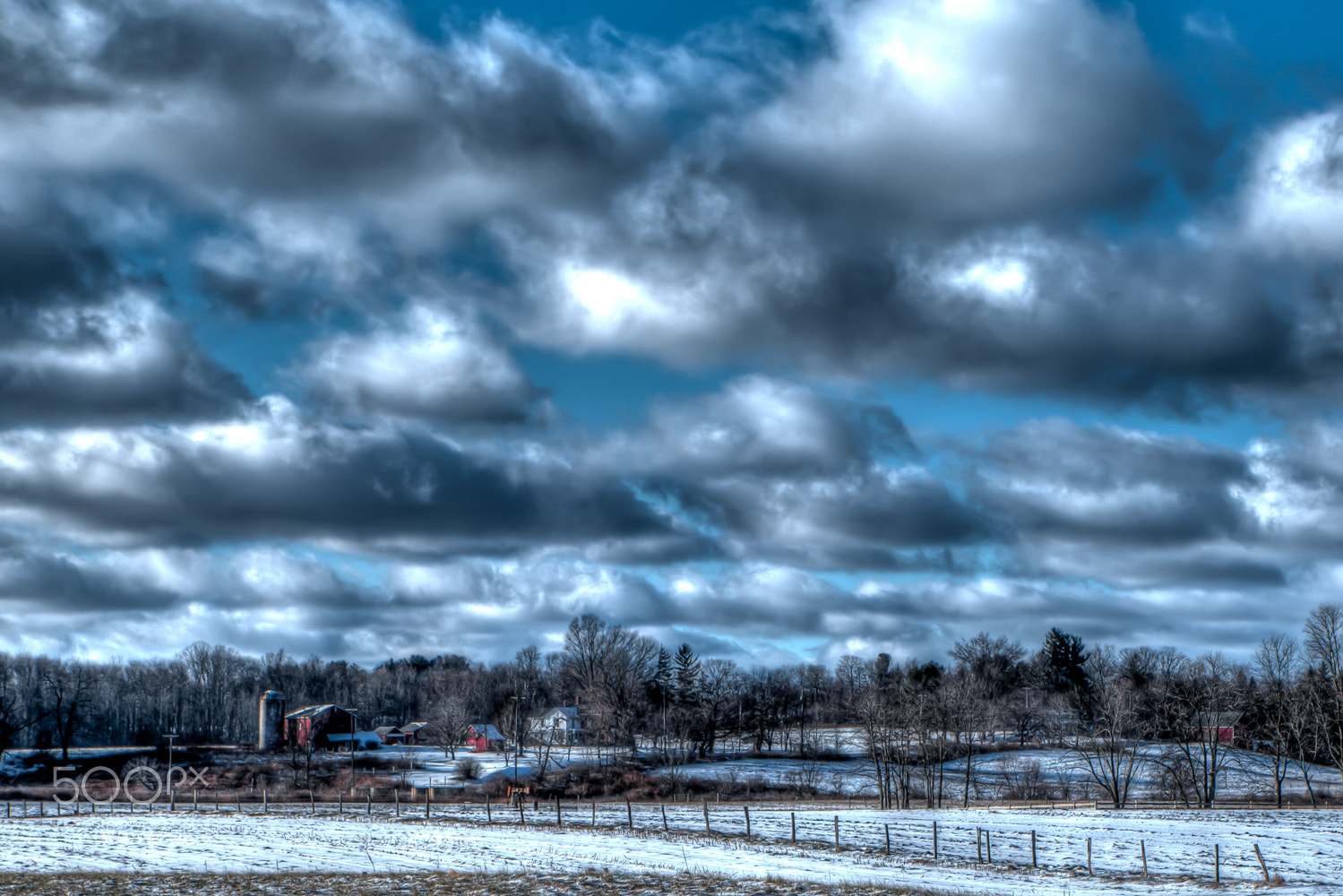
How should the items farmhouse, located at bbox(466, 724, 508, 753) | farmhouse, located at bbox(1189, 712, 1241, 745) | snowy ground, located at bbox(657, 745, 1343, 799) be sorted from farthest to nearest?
farmhouse, located at bbox(466, 724, 508, 753) < snowy ground, located at bbox(657, 745, 1343, 799) < farmhouse, located at bbox(1189, 712, 1241, 745)

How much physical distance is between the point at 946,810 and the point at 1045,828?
1473 cm

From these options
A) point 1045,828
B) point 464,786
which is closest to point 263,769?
point 464,786

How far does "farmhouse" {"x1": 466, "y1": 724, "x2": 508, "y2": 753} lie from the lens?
15400 cm

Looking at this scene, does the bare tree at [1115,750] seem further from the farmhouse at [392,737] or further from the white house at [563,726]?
the farmhouse at [392,737]

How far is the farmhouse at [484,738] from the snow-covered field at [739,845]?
78.1 m

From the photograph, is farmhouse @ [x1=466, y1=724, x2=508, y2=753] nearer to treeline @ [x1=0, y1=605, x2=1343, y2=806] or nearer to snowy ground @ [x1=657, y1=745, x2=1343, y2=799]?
treeline @ [x1=0, y1=605, x2=1343, y2=806]

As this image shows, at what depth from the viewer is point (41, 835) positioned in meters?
58.0

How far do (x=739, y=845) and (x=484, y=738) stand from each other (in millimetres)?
109786

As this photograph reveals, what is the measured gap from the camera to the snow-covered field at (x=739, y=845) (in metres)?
42.9

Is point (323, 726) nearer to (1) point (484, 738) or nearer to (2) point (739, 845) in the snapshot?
(1) point (484, 738)

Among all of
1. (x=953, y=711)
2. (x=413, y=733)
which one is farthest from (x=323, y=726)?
(x=953, y=711)

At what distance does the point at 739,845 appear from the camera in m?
53.1

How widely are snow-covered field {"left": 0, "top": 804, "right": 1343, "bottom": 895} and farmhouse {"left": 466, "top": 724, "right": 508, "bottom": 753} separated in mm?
78099

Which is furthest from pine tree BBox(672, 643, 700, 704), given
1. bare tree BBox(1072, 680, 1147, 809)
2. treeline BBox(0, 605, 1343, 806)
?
bare tree BBox(1072, 680, 1147, 809)
